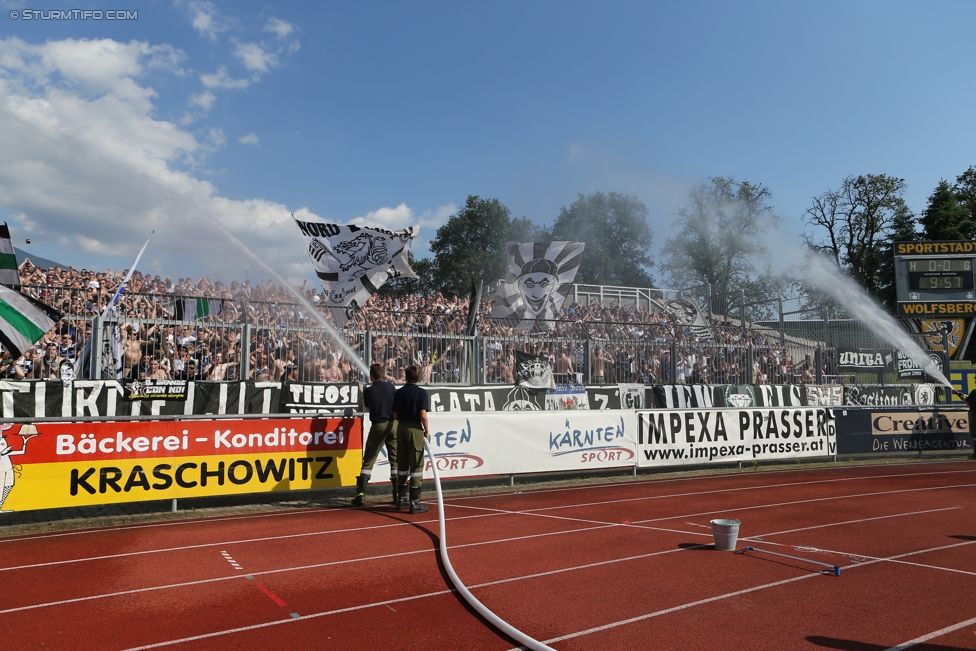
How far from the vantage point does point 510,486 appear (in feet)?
44.5

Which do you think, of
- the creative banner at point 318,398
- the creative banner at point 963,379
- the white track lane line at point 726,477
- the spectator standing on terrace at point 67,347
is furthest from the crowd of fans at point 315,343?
the creative banner at point 963,379

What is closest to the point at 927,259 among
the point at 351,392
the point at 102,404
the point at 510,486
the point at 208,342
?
the point at 510,486

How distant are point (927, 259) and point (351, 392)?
78.8ft

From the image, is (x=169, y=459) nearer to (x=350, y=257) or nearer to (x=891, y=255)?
(x=350, y=257)

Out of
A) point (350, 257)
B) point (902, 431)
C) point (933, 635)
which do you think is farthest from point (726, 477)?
point (933, 635)

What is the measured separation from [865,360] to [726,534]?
15.4m

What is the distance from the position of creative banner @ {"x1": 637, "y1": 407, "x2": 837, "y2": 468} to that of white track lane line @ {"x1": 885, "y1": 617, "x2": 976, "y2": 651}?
9.97 meters

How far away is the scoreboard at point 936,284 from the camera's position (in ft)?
85.8

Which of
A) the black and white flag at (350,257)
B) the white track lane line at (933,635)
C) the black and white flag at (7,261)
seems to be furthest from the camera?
the black and white flag at (350,257)

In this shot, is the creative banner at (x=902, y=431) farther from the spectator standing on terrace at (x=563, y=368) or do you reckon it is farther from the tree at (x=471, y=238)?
the tree at (x=471, y=238)

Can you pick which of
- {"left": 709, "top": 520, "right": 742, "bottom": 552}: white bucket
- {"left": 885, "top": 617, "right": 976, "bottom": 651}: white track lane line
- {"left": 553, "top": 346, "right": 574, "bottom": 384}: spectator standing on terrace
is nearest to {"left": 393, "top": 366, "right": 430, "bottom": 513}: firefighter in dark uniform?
{"left": 709, "top": 520, "right": 742, "bottom": 552}: white bucket

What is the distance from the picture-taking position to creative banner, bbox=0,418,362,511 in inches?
378

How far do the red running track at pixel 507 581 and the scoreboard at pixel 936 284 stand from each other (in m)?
18.3

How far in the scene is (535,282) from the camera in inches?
613
